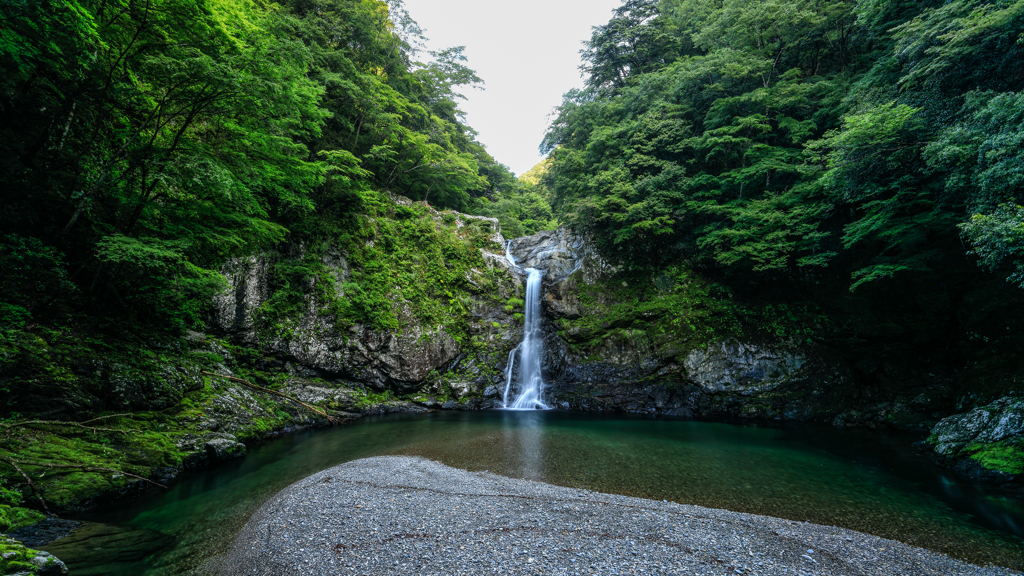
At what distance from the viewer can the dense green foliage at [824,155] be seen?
7.28 meters

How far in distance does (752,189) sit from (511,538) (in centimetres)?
1623

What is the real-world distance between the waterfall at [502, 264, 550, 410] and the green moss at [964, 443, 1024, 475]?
11.3m

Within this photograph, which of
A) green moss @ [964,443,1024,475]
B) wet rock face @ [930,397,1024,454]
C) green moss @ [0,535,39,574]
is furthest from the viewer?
wet rock face @ [930,397,1024,454]

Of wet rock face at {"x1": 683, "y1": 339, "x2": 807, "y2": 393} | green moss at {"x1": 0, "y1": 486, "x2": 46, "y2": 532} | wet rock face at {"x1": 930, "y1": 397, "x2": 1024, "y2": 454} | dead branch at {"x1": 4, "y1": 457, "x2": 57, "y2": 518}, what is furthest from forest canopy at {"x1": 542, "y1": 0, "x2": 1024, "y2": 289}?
dead branch at {"x1": 4, "y1": 457, "x2": 57, "y2": 518}

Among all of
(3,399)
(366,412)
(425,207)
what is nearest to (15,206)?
(3,399)

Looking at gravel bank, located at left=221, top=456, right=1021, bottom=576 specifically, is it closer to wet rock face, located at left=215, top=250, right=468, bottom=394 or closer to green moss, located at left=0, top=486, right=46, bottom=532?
green moss, located at left=0, top=486, right=46, bottom=532

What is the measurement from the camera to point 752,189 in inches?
569

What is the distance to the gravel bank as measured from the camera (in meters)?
3.51

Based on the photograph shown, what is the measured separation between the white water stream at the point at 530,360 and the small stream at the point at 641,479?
3608mm

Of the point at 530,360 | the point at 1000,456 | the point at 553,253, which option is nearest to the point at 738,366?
the point at 1000,456

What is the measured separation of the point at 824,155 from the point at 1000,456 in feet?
29.7

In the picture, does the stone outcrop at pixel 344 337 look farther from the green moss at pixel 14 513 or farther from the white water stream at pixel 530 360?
the green moss at pixel 14 513

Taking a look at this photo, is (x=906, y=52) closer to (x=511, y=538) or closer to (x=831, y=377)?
(x=831, y=377)

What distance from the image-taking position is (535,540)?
12.9ft
